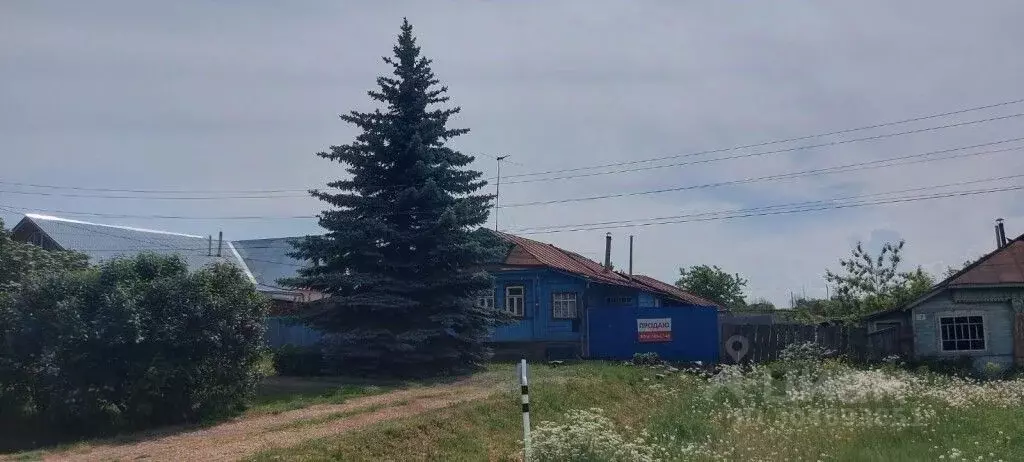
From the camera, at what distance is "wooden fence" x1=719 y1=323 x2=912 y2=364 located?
27109 mm

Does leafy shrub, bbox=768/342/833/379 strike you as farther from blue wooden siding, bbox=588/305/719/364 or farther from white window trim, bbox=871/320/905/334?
white window trim, bbox=871/320/905/334

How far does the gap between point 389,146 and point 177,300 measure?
8677 millimetres

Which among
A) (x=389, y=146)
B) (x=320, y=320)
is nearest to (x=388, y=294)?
(x=320, y=320)

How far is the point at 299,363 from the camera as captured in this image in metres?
22.4

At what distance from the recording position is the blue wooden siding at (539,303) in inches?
1226

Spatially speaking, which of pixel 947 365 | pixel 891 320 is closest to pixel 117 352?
pixel 947 365

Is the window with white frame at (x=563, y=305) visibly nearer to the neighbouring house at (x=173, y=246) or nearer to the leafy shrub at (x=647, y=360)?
the leafy shrub at (x=647, y=360)

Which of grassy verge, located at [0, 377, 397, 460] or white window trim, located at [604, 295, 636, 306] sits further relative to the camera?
white window trim, located at [604, 295, 636, 306]

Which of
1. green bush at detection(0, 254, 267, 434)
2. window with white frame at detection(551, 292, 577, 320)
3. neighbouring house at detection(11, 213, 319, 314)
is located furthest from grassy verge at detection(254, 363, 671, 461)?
neighbouring house at detection(11, 213, 319, 314)

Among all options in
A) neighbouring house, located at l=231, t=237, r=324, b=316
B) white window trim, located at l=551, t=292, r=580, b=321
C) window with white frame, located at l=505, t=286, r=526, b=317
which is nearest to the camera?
white window trim, located at l=551, t=292, r=580, b=321

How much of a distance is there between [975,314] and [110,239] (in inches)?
1336

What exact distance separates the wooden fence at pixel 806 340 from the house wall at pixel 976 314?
655mm

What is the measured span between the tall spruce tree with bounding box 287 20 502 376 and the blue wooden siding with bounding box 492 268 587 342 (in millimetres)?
7275

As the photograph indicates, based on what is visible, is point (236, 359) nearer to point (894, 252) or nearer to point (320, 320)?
point (320, 320)
